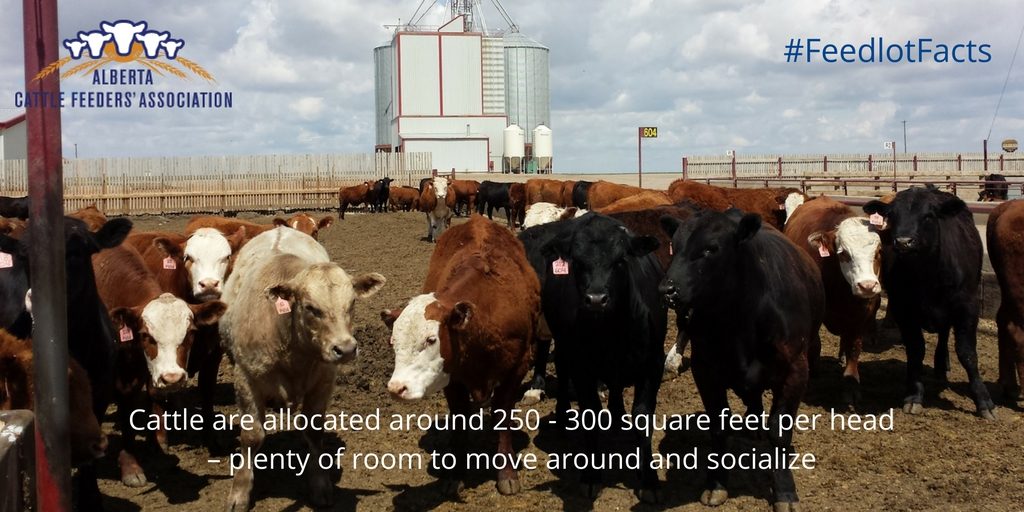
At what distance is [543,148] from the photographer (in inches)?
2256

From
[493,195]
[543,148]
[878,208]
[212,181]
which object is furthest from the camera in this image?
[543,148]

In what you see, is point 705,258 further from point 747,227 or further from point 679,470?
point 679,470

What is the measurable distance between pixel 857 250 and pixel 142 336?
565 centimetres

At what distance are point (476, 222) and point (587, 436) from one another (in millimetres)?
2028

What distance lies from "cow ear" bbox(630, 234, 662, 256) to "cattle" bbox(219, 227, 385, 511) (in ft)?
5.42

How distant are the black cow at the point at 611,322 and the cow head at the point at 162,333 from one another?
7.96ft

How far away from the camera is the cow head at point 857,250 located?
7.46 m

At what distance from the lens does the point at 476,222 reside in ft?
23.7

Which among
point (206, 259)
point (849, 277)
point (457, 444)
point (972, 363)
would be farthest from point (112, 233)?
point (972, 363)

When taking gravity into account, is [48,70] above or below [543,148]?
below

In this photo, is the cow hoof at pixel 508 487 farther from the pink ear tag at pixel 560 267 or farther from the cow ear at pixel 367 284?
the cow ear at pixel 367 284

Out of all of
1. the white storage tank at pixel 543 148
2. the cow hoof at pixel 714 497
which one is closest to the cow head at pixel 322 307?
the cow hoof at pixel 714 497

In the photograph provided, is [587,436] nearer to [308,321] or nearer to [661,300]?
[661,300]

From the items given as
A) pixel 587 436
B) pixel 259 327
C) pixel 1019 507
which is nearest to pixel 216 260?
pixel 259 327
